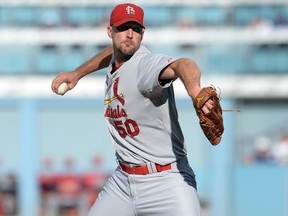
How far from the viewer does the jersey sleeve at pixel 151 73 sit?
337cm

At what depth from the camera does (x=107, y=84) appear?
390 centimetres

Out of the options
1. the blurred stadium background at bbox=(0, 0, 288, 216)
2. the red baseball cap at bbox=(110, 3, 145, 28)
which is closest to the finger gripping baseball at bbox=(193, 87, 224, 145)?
the red baseball cap at bbox=(110, 3, 145, 28)

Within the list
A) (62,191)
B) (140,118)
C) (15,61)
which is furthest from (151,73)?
(15,61)

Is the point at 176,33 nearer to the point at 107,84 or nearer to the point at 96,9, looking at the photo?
the point at 96,9

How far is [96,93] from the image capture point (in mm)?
14367

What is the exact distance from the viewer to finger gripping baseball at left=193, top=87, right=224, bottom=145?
3113 millimetres

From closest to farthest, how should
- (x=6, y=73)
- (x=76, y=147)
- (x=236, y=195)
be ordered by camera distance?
(x=236, y=195), (x=6, y=73), (x=76, y=147)

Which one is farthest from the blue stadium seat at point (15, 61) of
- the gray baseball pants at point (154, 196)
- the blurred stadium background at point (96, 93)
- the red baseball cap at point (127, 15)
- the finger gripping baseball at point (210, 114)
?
the finger gripping baseball at point (210, 114)

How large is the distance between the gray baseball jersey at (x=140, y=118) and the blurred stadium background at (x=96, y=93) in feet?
29.7

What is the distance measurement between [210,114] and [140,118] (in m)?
0.59

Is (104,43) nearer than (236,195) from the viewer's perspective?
No

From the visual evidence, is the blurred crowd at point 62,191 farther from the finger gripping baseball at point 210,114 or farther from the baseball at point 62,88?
the finger gripping baseball at point 210,114

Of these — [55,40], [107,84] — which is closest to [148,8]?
[55,40]

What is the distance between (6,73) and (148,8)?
9.90 feet
